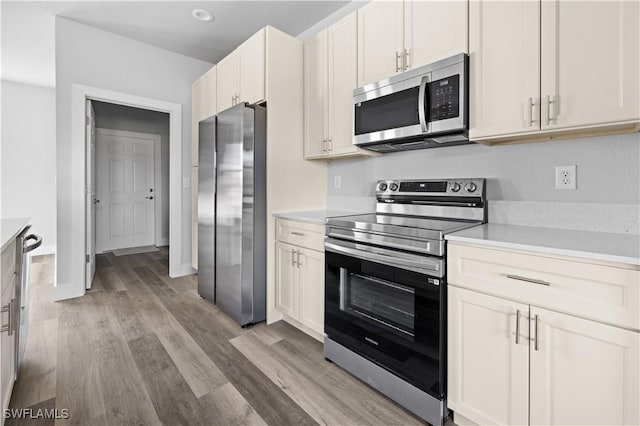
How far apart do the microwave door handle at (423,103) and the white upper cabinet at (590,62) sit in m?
0.54

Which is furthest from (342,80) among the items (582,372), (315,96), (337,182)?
(582,372)

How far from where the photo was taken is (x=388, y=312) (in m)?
1.61

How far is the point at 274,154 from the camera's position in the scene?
2.46 meters

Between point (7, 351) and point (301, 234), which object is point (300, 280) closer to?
point (301, 234)

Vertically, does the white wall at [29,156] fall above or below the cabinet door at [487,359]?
above

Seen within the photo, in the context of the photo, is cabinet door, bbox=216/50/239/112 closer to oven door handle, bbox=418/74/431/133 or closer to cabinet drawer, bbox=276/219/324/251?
cabinet drawer, bbox=276/219/324/251

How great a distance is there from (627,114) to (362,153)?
139 centimetres

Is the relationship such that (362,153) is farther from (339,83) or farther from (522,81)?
(522,81)

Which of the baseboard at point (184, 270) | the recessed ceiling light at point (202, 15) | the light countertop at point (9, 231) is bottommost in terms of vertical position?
the baseboard at point (184, 270)

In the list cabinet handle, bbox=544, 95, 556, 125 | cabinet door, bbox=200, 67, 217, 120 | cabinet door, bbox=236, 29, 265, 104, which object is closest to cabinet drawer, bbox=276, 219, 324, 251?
cabinet door, bbox=236, 29, 265, 104

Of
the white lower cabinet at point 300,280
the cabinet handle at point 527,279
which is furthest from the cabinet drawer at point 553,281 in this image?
the white lower cabinet at point 300,280

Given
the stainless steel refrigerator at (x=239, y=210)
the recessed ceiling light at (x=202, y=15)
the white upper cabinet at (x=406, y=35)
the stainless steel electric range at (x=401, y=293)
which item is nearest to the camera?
the stainless steel electric range at (x=401, y=293)

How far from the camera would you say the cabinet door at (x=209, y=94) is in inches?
132

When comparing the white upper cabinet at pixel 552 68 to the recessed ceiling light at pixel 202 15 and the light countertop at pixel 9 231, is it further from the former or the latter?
the recessed ceiling light at pixel 202 15
